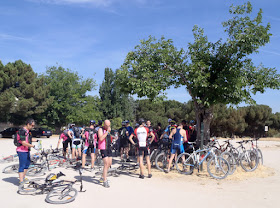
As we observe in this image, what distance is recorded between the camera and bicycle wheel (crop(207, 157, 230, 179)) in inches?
324

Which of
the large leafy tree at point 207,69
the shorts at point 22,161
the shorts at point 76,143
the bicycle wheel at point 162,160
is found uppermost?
the large leafy tree at point 207,69

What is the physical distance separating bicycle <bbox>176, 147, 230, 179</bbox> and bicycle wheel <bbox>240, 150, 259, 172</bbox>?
1.42 m

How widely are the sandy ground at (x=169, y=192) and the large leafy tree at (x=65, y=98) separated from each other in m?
34.6

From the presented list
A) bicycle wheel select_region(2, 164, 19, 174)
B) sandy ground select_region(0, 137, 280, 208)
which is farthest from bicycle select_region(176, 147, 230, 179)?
bicycle wheel select_region(2, 164, 19, 174)

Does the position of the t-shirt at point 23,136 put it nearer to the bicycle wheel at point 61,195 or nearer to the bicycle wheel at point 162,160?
the bicycle wheel at point 61,195

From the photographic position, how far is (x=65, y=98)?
43312mm

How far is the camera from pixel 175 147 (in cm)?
923

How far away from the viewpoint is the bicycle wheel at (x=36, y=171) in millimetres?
8477

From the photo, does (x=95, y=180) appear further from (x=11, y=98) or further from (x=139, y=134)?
(x=11, y=98)

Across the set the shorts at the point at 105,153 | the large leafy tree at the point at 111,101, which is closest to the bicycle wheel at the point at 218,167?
the shorts at the point at 105,153

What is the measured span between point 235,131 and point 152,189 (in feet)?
122

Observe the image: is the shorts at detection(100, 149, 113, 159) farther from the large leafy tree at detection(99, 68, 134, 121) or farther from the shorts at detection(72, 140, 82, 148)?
the large leafy tree at detection(99, 68, 134, 121)

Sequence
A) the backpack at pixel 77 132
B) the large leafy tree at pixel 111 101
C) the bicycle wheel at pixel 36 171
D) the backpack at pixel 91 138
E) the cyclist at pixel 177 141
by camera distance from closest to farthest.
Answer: the bicycle wheel at pixel 36 171
the cyclist at pixel 177 141
the backpack at pixel 91 138
the backpack at pixel 77 132
the large leafy tree at pixel 111 101

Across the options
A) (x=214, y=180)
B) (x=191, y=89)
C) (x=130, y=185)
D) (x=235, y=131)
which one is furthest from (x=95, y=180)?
(x=235, y=131)
